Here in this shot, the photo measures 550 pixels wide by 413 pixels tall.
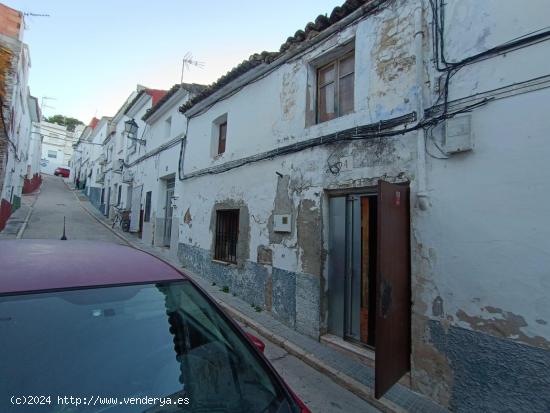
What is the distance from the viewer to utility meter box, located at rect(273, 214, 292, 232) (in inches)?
200

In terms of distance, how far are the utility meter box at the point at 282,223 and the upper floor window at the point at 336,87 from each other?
175 cm

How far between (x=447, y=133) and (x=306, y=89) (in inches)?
107

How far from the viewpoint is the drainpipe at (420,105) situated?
3.31 meters

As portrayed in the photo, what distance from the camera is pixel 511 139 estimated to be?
2.75 meters

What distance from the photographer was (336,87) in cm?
485

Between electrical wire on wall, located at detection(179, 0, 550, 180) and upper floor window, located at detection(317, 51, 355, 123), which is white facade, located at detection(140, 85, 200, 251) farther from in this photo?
electrical wire on wall, located at detection(179, 0, 550, 180)

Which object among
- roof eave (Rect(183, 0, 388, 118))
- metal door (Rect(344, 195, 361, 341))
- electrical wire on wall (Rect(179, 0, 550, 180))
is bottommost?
metal door (Rect(344, 195, 361, 341))

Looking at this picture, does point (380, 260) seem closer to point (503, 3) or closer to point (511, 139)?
point (511, 139)

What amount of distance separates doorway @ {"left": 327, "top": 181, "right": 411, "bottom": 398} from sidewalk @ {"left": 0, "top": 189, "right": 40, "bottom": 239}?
11.3 meters

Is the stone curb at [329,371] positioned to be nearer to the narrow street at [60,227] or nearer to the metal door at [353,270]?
the metal door at [353,270]

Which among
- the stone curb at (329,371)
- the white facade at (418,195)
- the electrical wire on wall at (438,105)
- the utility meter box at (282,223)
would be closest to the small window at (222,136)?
the white facade at (418,195)

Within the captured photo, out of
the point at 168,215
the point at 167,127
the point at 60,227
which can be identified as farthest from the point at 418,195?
the point at 60,227

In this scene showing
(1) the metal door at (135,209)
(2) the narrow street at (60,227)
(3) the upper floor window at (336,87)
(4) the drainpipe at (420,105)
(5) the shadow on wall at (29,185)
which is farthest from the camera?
(5) the shadow on wall at (29,185)

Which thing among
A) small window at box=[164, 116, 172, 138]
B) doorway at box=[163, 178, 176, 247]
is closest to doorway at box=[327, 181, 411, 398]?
doorway at box=[163, 178, 176, 247]
